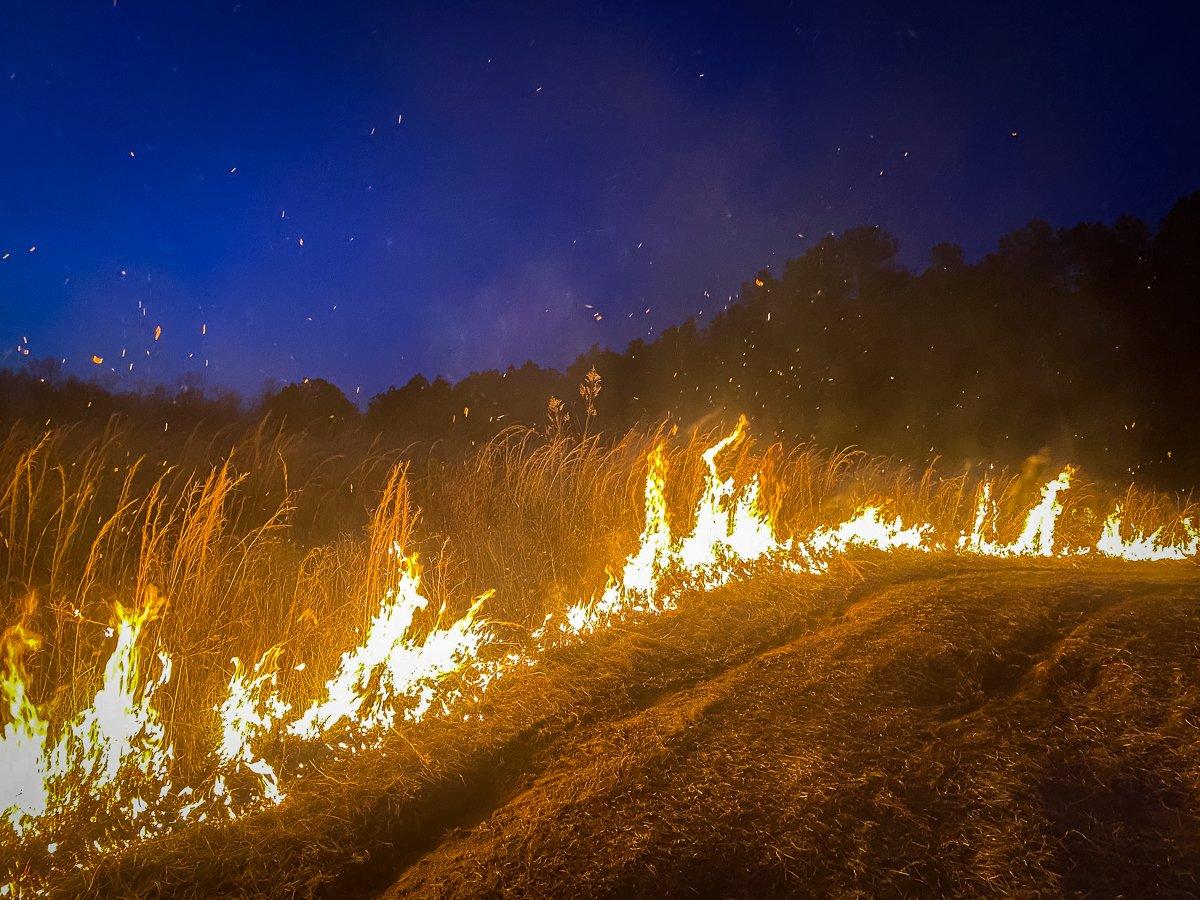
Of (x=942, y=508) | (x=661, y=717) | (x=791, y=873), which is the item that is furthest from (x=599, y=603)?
(x=942, y=508)

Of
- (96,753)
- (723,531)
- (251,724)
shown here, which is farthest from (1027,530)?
(96,753)

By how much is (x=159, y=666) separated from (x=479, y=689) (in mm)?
1742

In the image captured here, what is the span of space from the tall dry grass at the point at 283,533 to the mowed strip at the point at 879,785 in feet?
6.14

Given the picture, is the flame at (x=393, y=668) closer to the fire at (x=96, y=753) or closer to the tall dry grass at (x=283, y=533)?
the tall dry grass at (x=283, y=533)

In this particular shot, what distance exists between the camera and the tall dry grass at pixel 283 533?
411 centimetres

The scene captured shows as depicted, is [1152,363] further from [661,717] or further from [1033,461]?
[661,717]

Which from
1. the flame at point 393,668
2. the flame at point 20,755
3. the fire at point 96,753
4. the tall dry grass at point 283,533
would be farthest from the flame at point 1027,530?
the flame at point 20,755

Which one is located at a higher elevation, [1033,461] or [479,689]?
[1033,461]

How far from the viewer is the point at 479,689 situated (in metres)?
4.50

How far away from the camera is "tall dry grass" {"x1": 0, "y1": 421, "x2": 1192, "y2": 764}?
13.5 ft

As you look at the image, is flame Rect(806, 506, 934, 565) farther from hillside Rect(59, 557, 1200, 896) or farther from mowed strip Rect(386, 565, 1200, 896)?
mowed strip Rect(386, 565, 1200, 896)

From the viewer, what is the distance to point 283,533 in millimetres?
6602

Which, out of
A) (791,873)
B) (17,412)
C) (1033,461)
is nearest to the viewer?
(791,873)

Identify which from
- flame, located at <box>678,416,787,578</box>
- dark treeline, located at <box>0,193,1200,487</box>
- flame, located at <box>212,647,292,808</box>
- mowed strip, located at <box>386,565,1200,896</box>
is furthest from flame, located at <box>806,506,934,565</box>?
dark treeline, located at <box>0,193,1200,487</box>
